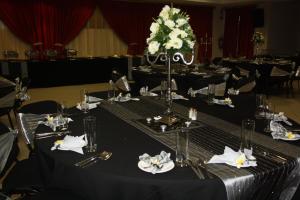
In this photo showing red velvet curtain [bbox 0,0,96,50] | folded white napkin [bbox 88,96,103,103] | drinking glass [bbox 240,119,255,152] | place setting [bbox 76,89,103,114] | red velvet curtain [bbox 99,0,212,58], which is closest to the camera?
drinking glass [bbox 240,119,255,152]

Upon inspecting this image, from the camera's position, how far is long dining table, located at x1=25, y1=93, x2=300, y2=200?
54.2 inches

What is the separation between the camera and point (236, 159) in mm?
1513

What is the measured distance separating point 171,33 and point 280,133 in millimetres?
920

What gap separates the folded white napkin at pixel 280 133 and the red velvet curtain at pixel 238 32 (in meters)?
9.37

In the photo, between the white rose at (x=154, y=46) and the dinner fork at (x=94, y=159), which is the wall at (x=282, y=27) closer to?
the white rose at (x=154, y=46)

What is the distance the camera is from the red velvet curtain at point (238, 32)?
11.0 meters

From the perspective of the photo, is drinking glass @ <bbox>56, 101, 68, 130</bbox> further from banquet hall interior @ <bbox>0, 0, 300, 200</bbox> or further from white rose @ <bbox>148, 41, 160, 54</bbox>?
white rose @ <bbox>148, 41, 160, 54</bbox>

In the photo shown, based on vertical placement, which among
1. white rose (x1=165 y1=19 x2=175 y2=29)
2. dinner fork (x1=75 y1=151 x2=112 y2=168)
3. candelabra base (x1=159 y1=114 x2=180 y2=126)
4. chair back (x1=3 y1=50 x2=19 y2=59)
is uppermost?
white rose (x1=165 y1=19 x2=175 y2=29)

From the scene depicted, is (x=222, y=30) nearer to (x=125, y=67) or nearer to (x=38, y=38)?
(x=125, y=67)

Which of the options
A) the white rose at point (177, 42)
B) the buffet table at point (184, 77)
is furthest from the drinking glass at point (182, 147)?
the buffet table at point (184, 77)

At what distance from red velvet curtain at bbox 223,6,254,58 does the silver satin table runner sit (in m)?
9.50

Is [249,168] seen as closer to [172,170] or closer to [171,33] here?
[172,170]

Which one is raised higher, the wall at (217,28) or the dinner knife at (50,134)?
the wall at (217,28)

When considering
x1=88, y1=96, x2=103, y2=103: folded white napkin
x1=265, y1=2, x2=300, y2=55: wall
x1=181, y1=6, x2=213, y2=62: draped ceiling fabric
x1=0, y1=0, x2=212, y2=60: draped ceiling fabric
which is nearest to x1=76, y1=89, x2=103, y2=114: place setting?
x1=88, y1=96, x2=103, y2=103: folded white napkin
